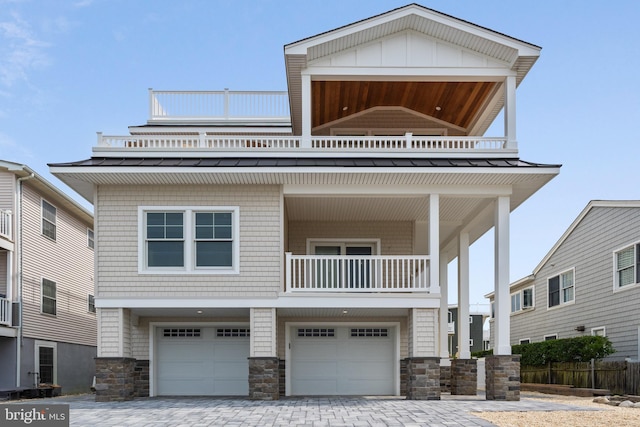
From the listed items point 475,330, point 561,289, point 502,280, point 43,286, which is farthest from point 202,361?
point 475,330

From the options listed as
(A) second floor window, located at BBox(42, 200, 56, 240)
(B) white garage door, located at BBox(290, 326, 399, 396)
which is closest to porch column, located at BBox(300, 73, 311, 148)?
(B) white garage door, located at BBox(290, 326, 399, 396)

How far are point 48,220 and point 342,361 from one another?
37.7 feet

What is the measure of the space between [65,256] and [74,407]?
38.9 feet

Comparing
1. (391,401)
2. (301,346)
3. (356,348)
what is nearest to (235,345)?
(301,346)

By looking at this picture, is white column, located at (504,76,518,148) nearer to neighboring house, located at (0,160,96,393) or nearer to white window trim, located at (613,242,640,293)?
white window trim, located at (613,242,640,293)

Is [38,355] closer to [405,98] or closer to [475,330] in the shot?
[405,98]

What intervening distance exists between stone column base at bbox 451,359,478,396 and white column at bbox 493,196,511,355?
9.83 feet

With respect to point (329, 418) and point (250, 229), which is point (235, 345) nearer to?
point (250, 229)

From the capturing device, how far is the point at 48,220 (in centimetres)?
2386

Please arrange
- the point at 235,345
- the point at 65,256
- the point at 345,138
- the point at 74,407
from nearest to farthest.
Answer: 1. the point at 74,407
2. the point at 345,138
3. the point at 235,345
4. the point at 65,256

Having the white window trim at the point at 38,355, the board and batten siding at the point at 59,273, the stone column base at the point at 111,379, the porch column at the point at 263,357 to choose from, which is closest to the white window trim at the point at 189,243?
the porch column at the point at 263,357

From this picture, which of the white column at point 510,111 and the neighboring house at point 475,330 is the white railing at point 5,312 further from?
the neighboring house at point 475,330

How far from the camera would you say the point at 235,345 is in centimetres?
1873

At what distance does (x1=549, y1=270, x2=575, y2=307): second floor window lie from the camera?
87.7 feet
